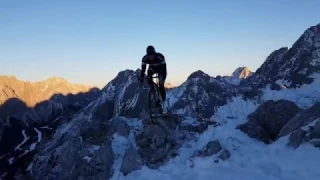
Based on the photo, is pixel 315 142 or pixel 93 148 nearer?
pixel 315 142

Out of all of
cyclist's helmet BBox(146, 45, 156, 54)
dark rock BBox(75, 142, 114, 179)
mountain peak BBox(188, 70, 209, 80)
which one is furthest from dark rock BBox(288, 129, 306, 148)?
mountain peak BBox(188, 70, 209, 80)

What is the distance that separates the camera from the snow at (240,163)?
3161cm

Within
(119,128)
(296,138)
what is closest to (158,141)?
(119,128)

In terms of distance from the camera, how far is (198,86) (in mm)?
182500

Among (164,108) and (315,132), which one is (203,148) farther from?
(164,108)

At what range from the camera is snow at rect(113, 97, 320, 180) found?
31609mm

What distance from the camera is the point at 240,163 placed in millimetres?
38219

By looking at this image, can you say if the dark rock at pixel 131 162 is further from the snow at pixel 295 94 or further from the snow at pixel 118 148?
the snow at pixel 295 94

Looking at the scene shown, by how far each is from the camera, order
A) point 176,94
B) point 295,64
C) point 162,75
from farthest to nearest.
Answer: point 176,94
point 295,64
point 162,75

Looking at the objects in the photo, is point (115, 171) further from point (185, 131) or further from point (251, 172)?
point (251, 172)

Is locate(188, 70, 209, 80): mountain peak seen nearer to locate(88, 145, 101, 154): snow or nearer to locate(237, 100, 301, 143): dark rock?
locate(237, 100, 301, 143): dark rock

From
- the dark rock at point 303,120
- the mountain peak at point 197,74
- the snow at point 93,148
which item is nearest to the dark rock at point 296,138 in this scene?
the dark rock at point 303,120

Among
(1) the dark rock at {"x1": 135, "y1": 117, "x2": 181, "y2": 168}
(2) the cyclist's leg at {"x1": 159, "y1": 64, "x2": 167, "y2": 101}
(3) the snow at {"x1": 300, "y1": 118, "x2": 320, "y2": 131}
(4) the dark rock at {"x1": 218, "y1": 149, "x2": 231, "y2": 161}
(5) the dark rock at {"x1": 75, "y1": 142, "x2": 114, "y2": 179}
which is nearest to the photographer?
(2) the cyclist's leg at {"x1": 159, "y1": 64, "x2": 167, "y2": 101}

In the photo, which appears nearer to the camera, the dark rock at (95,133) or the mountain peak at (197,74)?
the dark rock at (95,133)
